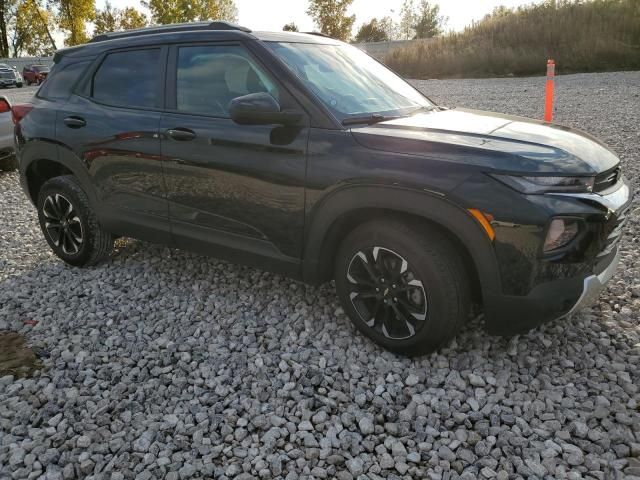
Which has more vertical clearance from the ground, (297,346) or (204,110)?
(204,110)

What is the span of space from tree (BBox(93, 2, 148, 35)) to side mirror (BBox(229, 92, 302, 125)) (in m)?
52.8

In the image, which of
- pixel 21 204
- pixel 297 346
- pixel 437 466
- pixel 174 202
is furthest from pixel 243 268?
pixel 21 204

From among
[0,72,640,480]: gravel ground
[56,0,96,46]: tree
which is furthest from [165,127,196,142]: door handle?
[56,0,96,46]: tree

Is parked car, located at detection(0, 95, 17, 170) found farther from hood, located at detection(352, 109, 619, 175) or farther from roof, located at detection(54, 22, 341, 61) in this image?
hood, located at detection(352, 109, 619, 175)

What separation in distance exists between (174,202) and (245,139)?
0.80m

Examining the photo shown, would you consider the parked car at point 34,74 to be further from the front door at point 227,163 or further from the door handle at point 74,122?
the front door at point 227,163

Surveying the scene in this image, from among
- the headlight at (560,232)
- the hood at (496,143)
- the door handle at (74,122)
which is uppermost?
the door handle at (74,122)

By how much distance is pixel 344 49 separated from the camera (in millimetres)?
3986

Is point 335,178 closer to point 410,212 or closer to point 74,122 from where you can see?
point 410,212

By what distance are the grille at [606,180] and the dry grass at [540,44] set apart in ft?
66.3

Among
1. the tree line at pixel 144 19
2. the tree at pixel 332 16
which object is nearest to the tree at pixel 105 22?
the tree line at pixel 144 19

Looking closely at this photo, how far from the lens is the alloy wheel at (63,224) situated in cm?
452

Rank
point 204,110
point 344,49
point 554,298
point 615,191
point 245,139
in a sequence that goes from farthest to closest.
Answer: point 344,49
point 204,110
point 245,139
point 615,191
point 554,298

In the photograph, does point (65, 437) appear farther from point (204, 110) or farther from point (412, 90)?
point (412, 90)
